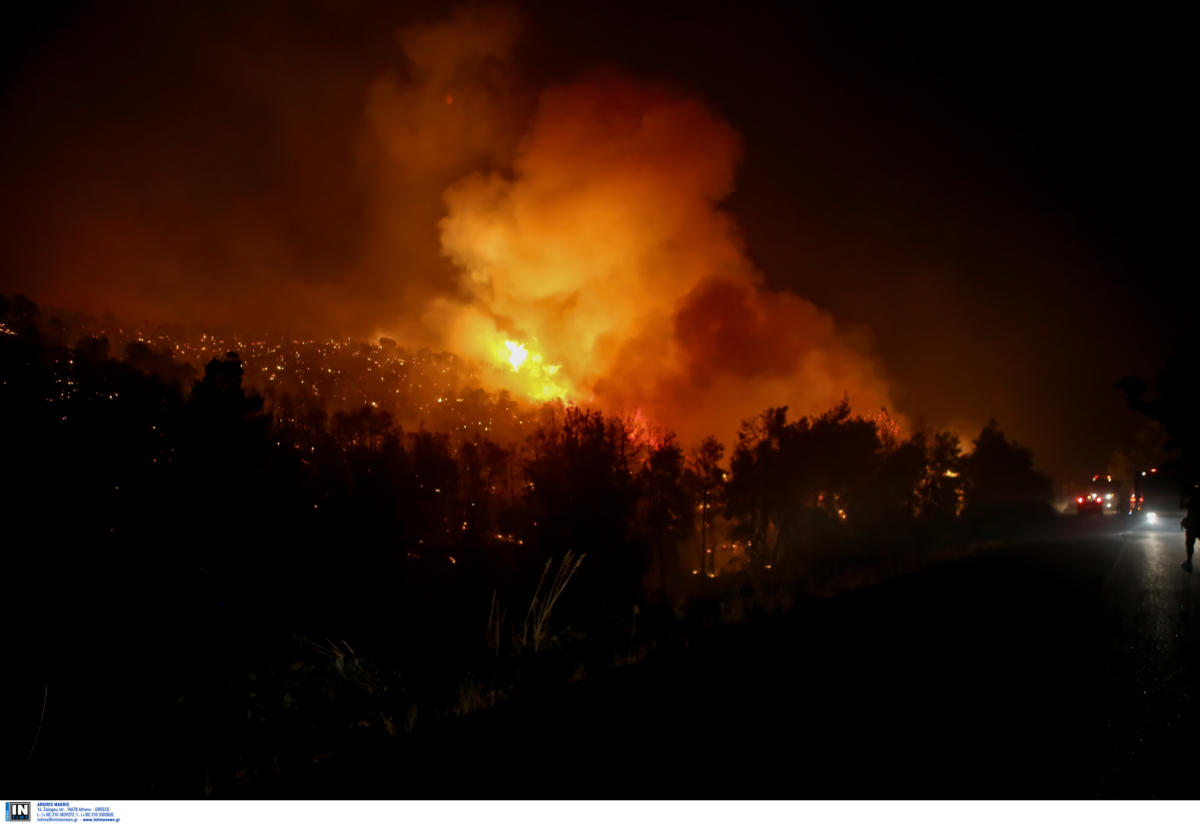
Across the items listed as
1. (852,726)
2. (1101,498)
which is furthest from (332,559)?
(1101,498)

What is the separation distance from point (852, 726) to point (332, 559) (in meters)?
41.0

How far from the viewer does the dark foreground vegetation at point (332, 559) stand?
372 inches

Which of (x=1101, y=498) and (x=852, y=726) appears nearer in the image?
(x=852, y=726)

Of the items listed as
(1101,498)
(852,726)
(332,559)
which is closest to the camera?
(852,726)

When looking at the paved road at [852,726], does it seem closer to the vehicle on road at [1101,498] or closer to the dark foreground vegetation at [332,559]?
the dark foreground vegetation at [332,559]

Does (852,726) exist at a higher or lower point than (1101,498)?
lower

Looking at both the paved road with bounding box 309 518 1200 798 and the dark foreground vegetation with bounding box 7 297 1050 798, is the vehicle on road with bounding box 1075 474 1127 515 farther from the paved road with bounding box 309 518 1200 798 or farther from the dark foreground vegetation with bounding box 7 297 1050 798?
the paved road with bounding box 309 518 1200 798

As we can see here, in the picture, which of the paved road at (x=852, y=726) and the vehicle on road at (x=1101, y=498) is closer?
the paved road at (x=852, y=726)

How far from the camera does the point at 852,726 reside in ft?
17.3

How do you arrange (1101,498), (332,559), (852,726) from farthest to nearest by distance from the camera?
(1101,498), (332,559), (852,726)

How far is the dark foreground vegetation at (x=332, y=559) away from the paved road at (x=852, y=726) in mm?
1103

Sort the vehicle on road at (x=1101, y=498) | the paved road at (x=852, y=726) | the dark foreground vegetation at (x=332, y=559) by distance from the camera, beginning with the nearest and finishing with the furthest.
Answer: the paved road at (x=852, y=726) < the dark foreground vegetation at (x=332, y=559) < the vehicle on road at (x=1101, y=498)

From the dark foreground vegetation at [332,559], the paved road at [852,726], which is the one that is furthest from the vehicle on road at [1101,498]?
the paved road at [852,726]

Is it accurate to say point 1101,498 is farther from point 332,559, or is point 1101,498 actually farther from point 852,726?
point 852,726
